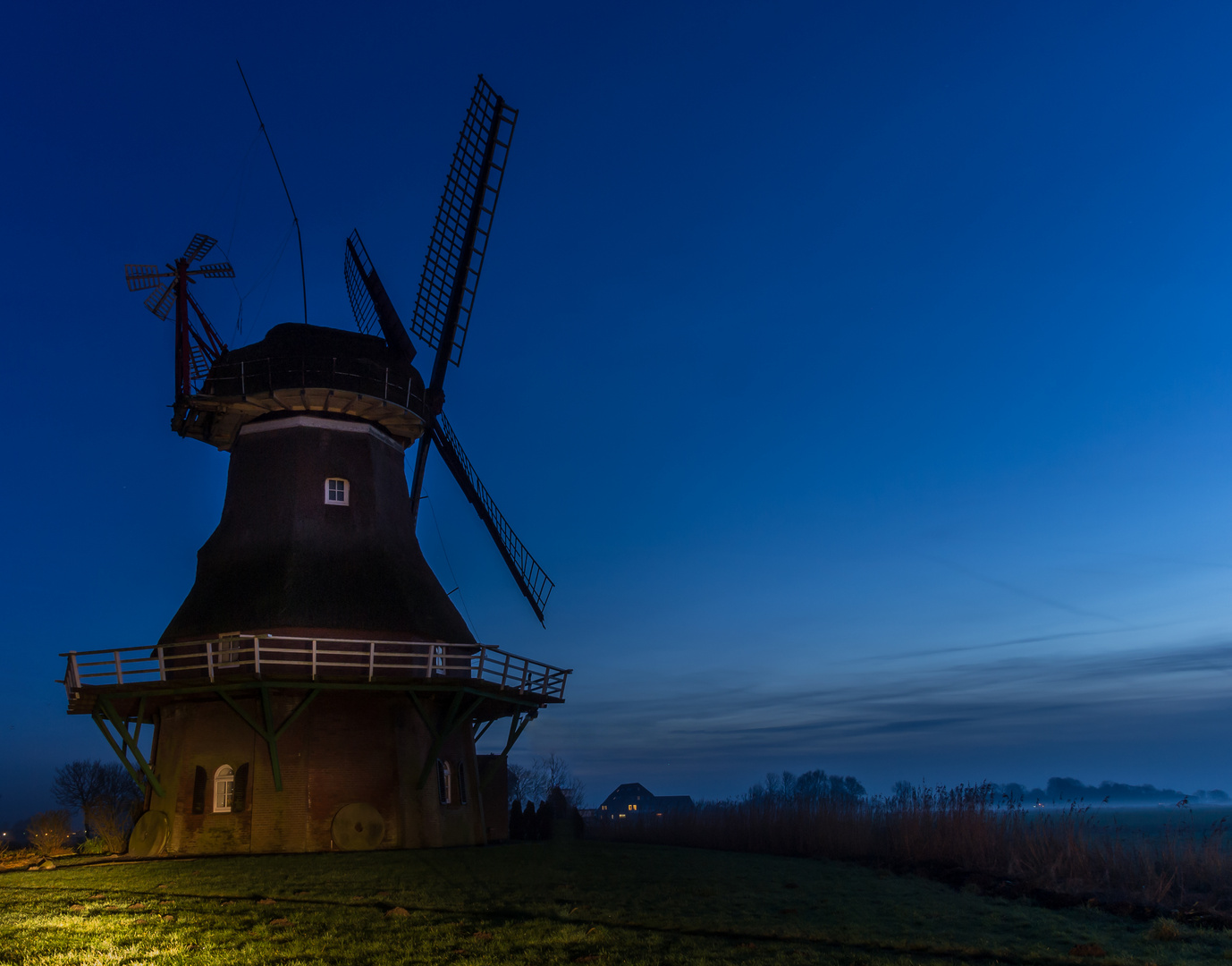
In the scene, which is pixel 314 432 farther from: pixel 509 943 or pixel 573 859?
pixel 509 943

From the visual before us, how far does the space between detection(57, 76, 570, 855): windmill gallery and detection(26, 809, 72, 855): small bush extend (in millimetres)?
4735

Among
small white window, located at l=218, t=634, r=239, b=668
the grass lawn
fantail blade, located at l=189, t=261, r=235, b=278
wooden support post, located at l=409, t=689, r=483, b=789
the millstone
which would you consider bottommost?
the grass lawn

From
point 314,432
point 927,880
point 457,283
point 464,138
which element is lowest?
point 927,880

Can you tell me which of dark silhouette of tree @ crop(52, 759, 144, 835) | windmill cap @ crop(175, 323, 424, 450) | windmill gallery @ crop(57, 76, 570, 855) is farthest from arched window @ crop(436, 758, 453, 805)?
dark silhouette of tree @ crop(52, 759, 144, 835)

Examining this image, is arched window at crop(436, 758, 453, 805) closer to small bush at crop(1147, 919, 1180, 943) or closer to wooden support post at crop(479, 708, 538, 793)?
wooden support post at crop(479, 708, 538, 793)

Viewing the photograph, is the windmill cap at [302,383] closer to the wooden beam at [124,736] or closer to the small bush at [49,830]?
the wooden beam at [124,736]

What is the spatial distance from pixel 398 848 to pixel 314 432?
34.6ft

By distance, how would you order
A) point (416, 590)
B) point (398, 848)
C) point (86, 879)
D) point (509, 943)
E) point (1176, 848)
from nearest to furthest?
1. point (509, 943)
2. point (86, 879)
3. point (1176, 848)
4. point (398, 848)
5. point (416, 590)

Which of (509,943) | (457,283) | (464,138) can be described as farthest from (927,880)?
(464,138)

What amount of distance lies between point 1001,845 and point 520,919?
11.9 metres

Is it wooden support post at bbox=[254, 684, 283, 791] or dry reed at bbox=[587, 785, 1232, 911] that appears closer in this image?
dry reed at bbox=[587, 785, 1232, 911]

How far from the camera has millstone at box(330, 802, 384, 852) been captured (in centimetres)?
1906

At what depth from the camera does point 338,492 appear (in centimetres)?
2311

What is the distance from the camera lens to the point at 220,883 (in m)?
13.0
